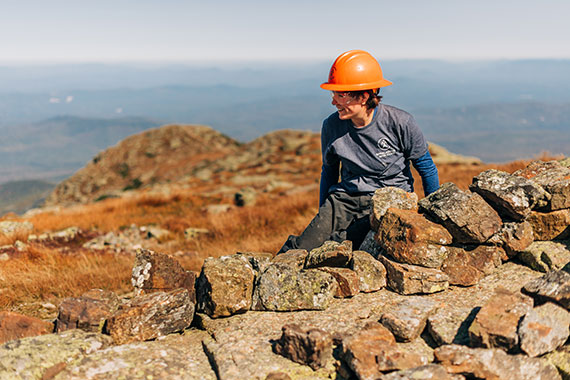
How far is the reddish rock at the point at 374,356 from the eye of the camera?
3236 millimetres

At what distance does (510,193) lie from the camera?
15.5 ft

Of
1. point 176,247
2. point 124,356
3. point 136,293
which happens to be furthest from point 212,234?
point 124,356

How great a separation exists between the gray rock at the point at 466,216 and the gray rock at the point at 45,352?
4.04 m

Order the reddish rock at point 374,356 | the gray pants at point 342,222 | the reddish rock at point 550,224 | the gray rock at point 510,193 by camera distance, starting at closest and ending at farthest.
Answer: the reddish rock at point 374,356, the gray rock at point 510,193, the reddish rock at point 550,224, the gray pants at point 342,222

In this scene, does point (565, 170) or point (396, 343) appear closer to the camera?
point (396, 343)

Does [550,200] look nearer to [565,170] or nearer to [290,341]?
[565,170]

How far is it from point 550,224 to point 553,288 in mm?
1624

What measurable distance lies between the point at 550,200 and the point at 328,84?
126 inches

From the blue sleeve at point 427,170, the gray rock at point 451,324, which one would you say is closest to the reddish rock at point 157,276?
the gray rock at point 451,324

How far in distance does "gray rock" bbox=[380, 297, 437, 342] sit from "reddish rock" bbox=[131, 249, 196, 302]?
8.09ft

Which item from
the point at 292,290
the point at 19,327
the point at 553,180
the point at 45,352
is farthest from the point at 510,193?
the point at 19,327

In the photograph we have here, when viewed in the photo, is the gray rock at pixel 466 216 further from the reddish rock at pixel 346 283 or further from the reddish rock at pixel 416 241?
the reddish rock at pixel 346 283

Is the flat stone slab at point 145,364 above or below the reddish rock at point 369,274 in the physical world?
below

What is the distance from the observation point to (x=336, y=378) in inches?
136
